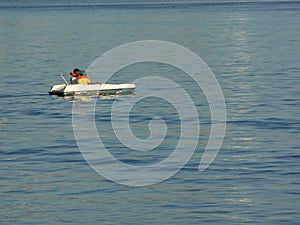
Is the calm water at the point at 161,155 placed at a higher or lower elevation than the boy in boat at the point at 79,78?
lower

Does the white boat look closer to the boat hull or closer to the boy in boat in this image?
the boat hull

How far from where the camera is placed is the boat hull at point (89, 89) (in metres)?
60.2

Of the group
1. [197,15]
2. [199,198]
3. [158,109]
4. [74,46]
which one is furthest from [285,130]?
[197,15]

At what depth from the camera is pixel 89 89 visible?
60.6m

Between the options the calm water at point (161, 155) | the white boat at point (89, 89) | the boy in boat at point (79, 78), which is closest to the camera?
the calm water at point (161, 155)

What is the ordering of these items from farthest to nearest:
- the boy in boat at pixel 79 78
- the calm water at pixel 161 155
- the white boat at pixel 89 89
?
the boy in boat at pixel 79 78, the white boat at pixel 89 89, the calm water at pixel 161 155

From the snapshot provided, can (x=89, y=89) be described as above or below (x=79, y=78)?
below

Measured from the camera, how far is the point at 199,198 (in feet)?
105

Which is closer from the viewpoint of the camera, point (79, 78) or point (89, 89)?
point (89, 89)

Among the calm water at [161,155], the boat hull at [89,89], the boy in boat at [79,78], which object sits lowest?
the calm water at [161,155]

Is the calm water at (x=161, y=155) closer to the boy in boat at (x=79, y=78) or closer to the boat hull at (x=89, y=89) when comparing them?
the boat hull at (x=89, y=89)

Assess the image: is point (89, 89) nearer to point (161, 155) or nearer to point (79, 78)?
point (79, 78)

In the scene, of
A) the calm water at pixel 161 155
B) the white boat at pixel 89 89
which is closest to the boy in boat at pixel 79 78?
the white boat at pixel 89 89

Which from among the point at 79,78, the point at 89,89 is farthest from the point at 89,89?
the point at 79,78
